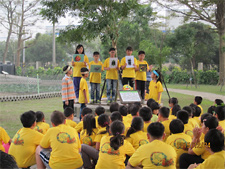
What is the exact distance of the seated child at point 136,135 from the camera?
4.10m

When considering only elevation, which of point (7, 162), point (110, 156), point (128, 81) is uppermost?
point (128, 81)

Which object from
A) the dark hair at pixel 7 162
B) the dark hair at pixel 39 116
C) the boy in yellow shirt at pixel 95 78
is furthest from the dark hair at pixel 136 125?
the boy in yellow shirt at pixel 95 78

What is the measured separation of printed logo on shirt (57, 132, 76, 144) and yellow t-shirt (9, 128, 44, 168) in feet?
1.62

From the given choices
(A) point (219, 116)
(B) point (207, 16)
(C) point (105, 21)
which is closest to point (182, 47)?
(B) point (207, 16)

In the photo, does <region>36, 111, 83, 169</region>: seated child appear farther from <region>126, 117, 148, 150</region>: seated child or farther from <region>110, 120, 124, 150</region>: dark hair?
<region>126, 117, 148, 150</region>: seated child

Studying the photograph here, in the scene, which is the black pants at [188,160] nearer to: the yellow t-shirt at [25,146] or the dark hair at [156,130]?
the dark hair at [156,130]

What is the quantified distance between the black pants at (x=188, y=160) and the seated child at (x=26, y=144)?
2.10m

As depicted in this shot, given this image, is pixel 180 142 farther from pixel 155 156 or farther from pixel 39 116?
pixel 39 116

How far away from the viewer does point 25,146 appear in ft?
13.8

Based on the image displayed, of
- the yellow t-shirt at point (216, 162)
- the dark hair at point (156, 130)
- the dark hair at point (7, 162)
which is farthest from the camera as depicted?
the dark hair at point (156, 130)

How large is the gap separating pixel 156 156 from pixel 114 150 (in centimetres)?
73

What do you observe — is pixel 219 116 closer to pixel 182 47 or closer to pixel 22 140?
pixel 22 140

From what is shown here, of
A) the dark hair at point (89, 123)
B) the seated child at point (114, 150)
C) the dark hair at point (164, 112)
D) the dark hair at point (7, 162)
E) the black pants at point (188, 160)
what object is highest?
the dark hair at point (7, 162)

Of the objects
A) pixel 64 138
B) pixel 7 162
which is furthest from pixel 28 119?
pixel 7 162
